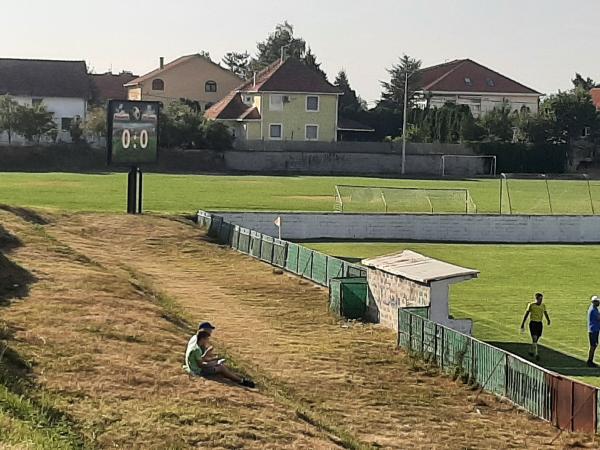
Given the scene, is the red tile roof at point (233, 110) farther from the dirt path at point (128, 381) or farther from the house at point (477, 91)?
the dirt path at point (128, 381)

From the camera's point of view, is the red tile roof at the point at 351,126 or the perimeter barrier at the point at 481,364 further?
the red tile roof at the point at 351,126

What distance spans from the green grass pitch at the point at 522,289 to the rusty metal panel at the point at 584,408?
3.98m

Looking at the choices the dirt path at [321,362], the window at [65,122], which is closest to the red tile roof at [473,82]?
the window at [65,122]

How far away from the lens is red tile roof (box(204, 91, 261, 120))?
94812 millimetres

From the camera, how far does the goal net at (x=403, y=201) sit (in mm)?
53500

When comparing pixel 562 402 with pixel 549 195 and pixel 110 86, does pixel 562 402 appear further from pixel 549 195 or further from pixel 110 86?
pixel 110 86

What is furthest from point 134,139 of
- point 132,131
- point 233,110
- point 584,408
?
point 233,110

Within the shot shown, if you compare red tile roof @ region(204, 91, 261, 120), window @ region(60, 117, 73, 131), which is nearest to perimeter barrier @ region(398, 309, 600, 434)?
window @ region(60, 117, 73, 131)

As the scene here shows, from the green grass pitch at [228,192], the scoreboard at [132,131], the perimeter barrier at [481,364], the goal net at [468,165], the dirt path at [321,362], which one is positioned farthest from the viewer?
the goal net at [468,165]

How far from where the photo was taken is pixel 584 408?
1648cm

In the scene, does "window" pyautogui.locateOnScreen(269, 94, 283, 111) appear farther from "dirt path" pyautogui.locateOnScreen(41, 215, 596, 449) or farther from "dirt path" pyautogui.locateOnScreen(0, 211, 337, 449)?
"dirt path" pyautogui.locateOnScreen(0, 211, 337, 449)

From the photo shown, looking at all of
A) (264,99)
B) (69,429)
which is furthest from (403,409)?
(264,99)

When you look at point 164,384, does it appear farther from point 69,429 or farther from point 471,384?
point 471,384

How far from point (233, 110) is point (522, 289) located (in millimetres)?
66563
